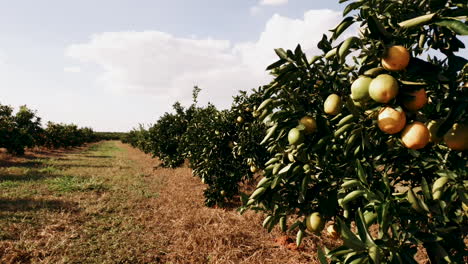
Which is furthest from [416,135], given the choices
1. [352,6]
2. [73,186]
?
[73,186]

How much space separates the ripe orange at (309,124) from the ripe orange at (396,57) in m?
0.50

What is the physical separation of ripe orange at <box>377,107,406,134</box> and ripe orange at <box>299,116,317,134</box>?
14.7 inches

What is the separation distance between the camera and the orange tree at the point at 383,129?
121cm

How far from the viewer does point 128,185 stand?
9.25 meters

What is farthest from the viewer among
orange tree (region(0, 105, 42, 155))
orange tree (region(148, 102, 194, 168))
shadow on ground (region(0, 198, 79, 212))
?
orange tree (region(0, 105, 42, 155))

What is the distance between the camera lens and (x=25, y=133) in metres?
17.1

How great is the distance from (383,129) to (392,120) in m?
0.06

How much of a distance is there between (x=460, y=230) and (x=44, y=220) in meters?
6.36

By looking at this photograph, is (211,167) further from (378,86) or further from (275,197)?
(378,86)

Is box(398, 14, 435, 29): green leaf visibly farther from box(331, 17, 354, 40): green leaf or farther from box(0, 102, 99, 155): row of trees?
box(0, 102, 99, 155): row of trees

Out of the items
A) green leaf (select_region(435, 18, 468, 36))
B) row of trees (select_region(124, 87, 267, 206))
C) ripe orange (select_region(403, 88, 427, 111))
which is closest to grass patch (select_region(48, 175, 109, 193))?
row of trees (select_region(124, 87, 267, 206))

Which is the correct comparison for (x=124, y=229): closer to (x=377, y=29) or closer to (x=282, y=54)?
(x=282, y=54)

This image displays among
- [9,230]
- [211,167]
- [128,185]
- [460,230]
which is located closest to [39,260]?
[9,230]

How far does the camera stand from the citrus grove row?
1.21 metres
